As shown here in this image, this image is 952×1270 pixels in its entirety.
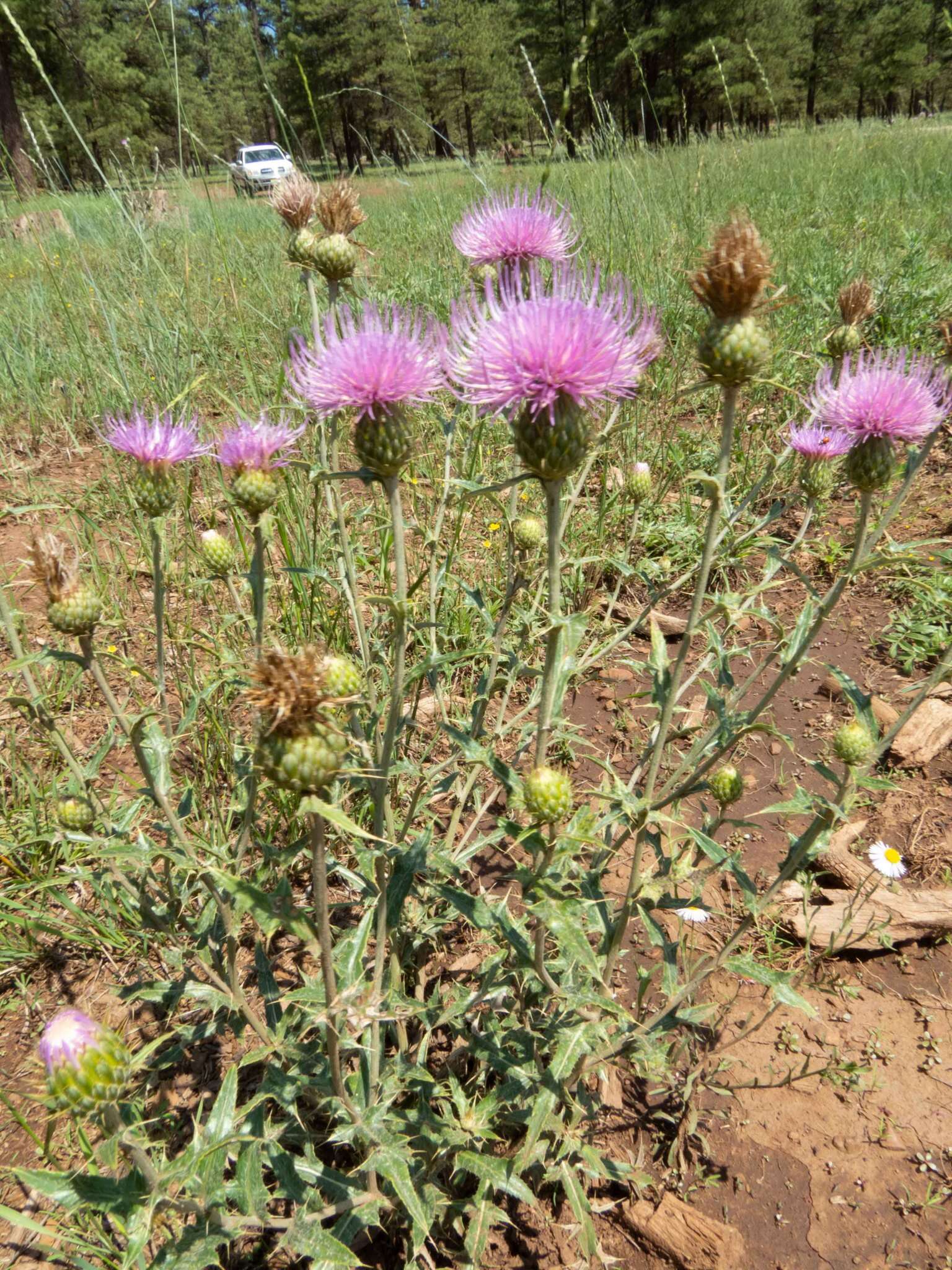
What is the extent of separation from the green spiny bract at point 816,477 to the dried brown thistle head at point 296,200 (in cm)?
186

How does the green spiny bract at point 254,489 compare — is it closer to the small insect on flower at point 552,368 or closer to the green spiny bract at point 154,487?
the green spiny bract at point 154,487

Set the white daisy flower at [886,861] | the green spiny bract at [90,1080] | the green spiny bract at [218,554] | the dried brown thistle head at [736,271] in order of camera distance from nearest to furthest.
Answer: the green spiny bract at [90,1080]
the dried brown thistle head at [736,271]
the green spiny bract at [218,554]
the white daisy flower at [886,861]

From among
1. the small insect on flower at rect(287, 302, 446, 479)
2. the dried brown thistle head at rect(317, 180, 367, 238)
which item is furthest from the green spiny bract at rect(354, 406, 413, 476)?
the dried brown thistle head at rect(317, 180, 367, 238)

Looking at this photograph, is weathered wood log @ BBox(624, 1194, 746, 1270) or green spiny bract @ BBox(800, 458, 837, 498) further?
green spiny bract @ BBox(800, 458, 837, 498)

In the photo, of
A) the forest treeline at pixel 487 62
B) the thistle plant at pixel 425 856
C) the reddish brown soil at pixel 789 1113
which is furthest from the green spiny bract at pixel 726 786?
the forest treeline at pixel 487 62

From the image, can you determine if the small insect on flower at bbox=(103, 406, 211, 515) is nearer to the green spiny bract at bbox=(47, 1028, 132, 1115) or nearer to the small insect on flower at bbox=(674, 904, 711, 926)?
the green spiny bract at bbox=(47, 1028, 132, 1115)

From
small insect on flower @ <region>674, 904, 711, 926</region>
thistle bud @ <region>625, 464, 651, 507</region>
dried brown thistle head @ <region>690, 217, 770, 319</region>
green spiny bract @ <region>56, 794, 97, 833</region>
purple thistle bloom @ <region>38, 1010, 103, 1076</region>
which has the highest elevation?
dried brown thistle head @ <region>690, 217, 770, 319</region>

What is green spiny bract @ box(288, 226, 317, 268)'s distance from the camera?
233cm

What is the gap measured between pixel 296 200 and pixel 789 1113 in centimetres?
328

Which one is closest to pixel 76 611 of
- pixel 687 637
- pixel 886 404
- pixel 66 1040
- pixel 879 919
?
pixel 66 1040

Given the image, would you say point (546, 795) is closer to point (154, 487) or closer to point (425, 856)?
point (425, 856)

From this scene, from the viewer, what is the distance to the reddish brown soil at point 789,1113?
196 cm

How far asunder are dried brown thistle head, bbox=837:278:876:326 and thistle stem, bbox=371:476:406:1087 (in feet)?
6.52

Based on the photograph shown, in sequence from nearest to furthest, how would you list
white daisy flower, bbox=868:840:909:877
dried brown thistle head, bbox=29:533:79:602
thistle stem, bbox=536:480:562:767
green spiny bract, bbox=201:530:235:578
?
thistle stem, bbox=536:480:562:767 < dried brown thistle head, bbox=29:533:79:602 < green spiny bract, bbox=201:530:235:578 < white daisy flower, bbox=868:840:909:877
